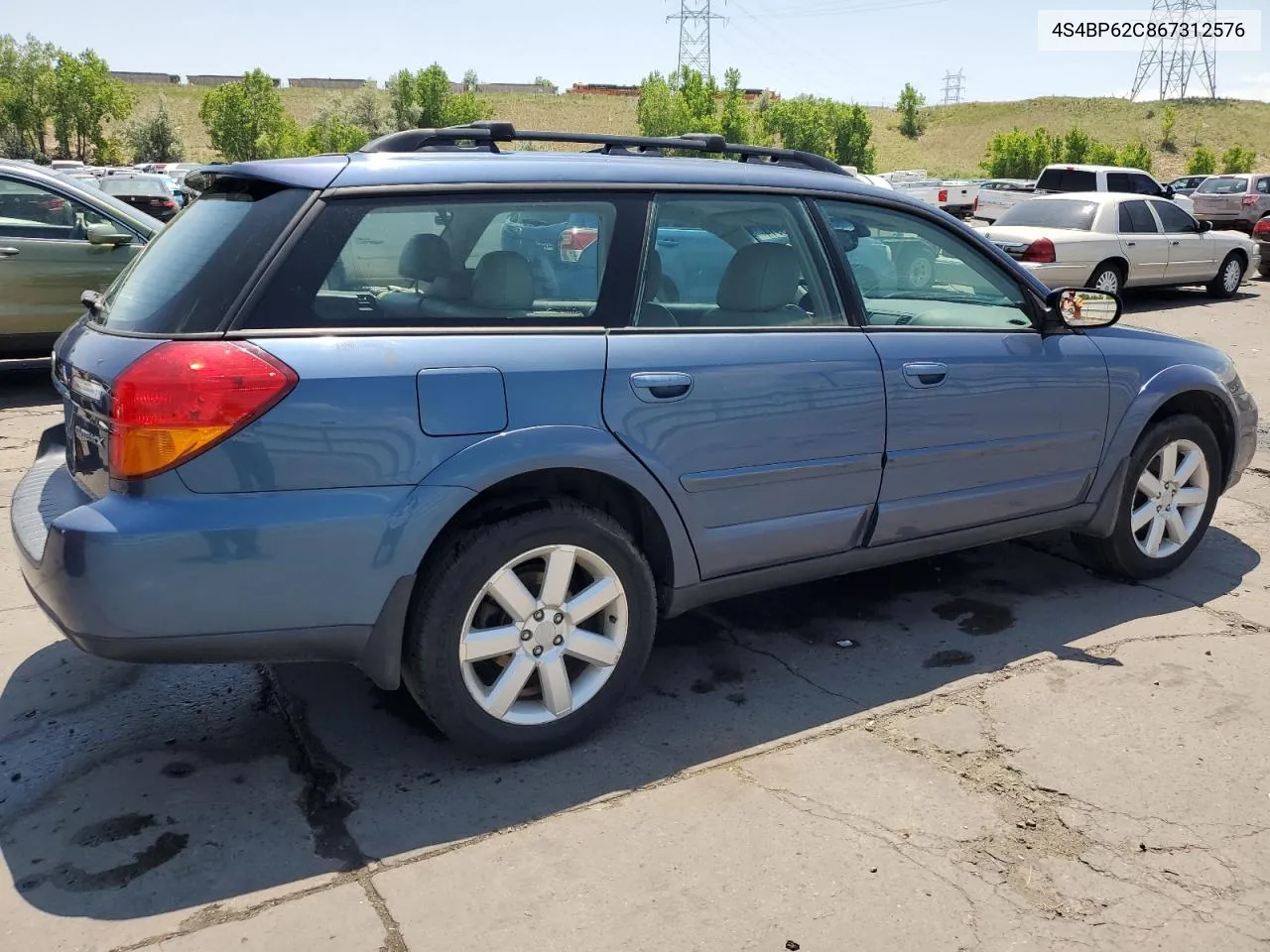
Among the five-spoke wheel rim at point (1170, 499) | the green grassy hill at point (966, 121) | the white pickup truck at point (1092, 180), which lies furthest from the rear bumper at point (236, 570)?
the green grassy hill at point (966, 121)

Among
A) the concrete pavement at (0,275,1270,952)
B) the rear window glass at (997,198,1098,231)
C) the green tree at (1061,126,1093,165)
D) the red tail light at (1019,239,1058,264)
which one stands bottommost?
the concrete pavement at (0,275,1270,952)

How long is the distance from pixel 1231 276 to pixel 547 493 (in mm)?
16751

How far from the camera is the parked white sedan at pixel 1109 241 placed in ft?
Answer: 46.4

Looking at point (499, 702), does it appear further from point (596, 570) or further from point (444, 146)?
point (444, 146)

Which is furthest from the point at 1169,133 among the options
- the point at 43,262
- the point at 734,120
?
the point at 43,262

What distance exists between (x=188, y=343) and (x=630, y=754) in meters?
1.69

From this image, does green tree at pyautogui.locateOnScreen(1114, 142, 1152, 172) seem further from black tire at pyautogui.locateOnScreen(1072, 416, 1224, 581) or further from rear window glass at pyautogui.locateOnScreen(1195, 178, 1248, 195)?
black tire at pyautogui.locateOnScreen(1072, 416, 1224, 581)

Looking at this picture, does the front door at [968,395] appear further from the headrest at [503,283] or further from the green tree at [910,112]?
the green tree at [910,112]

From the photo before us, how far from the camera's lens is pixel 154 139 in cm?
7969

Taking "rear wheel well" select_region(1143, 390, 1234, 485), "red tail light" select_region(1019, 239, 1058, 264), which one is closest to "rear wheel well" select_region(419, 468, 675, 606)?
"rear wheel well" select_region(1143, 390, 1234, 485)

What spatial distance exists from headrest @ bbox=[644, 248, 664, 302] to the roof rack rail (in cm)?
49

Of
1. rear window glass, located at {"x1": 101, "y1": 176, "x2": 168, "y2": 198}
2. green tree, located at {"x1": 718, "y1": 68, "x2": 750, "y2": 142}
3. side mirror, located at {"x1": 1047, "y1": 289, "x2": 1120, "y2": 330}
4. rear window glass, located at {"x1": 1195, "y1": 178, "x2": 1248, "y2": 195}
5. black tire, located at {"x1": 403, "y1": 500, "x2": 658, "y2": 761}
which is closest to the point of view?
black tire, located at {"x1": 403, "y1": 500, "x2": 658, "y2": 761}

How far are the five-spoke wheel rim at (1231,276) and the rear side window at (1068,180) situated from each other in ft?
11.0

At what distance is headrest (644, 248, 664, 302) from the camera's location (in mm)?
3494
